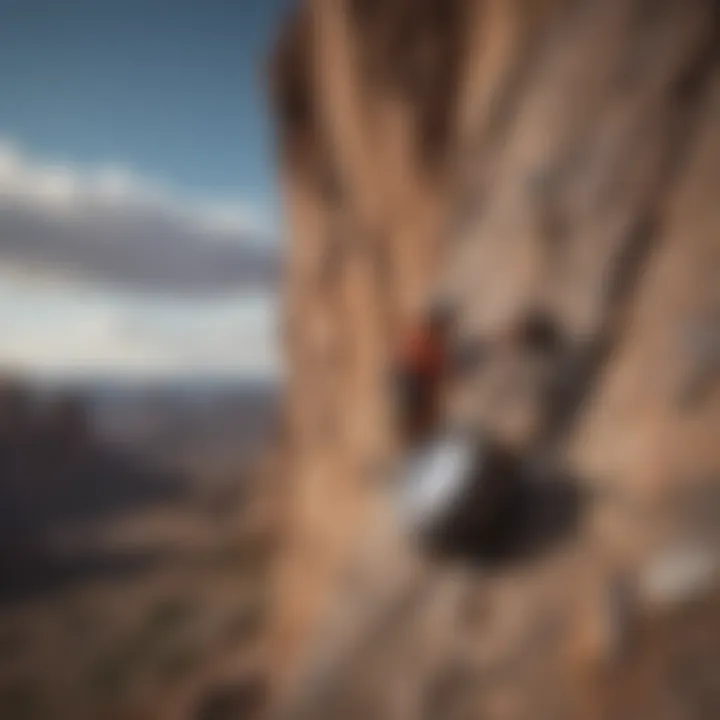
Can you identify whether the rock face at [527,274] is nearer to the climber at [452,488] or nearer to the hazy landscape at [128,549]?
the climber at [452,488]

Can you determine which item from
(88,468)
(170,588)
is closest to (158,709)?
(170,588)

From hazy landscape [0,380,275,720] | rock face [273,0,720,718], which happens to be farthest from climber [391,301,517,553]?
hazy landscape [0,380,275,720]

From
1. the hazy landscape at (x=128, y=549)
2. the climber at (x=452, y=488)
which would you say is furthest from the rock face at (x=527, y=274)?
the hazy landscape at (x=128, y=549)

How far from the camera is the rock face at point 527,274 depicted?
163 cm

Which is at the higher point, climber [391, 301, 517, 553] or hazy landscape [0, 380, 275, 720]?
climber [391, 301, 517, 553]

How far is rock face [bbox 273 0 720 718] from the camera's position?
163 centimetres

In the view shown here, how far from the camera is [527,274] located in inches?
96.6

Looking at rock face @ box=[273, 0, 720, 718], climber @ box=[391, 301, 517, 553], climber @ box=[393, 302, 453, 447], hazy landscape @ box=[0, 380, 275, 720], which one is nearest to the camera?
rock face @ box=[273, 0, 720, 718]

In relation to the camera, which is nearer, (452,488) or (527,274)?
(452,488)

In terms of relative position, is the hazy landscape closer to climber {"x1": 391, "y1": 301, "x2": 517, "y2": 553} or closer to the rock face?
the rock face

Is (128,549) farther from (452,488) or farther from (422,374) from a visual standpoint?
(452,488)

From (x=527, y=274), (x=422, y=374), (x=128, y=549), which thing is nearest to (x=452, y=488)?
(x=422, y=374)

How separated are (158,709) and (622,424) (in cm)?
330

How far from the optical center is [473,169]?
10.2 feet
